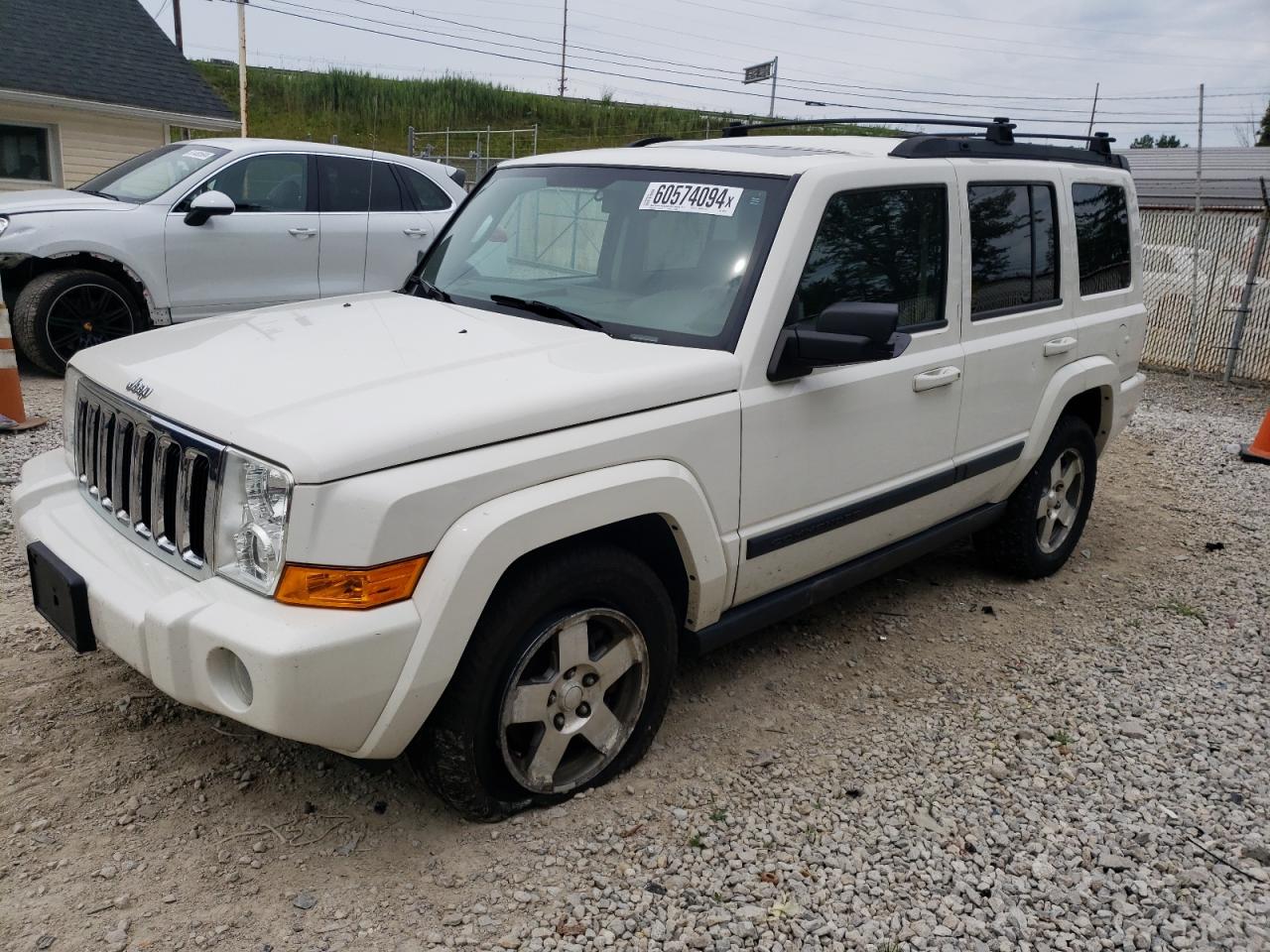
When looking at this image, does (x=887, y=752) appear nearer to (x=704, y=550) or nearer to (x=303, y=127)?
(x=704, y=550)

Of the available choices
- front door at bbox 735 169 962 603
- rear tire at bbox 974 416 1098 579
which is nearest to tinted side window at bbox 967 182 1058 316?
front door at bbox 735 169 962 603

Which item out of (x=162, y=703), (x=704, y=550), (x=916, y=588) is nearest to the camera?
(x=704, y=550)

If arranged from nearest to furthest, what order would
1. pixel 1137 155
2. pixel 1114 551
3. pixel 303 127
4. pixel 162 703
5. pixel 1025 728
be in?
pixel 162 703
pixel 1025 728
pixel 1114 551
pixel 1137 155
pixel 303 127

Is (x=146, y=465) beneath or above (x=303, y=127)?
beneath

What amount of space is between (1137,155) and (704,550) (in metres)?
23.7

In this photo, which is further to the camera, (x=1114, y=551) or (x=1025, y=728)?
(x=1114, y=551)

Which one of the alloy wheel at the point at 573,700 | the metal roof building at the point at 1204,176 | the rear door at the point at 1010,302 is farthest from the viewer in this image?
the metal roof building at the point at 1204,176

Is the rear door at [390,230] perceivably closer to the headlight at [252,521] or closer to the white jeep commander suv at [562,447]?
the white jeep commander suv at [562,447]

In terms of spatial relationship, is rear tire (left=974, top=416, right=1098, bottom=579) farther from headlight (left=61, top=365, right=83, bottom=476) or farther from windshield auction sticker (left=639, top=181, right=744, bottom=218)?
headlight (left=61, top=365, right=83, bottom=476)

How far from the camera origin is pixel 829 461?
3562 millimetres

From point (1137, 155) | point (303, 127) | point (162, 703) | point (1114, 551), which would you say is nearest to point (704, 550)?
point (162, 703)

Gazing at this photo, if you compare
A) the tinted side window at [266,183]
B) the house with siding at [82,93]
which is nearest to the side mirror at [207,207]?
the tinted side window at [266,183]

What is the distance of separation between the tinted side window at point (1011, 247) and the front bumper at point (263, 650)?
9.14ft

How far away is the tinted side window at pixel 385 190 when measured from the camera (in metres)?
9.05
